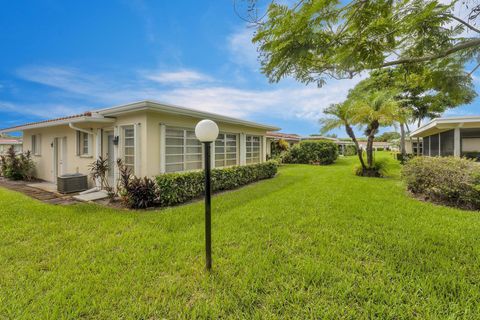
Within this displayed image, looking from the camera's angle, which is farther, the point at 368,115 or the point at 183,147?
the point at 368,115

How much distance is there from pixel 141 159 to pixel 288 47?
6.20m

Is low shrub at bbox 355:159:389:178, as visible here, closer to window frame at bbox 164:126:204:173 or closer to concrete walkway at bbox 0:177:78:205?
window frame at bbox 164:126:204:173

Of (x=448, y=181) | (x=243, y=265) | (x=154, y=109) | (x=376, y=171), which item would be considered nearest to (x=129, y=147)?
(x=154, y=109)

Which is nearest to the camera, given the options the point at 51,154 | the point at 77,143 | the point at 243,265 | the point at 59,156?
the point at 243,265

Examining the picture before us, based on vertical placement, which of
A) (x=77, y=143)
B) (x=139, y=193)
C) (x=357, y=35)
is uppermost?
(x=357, y=35)

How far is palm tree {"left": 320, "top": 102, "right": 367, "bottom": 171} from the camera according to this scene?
12938mm

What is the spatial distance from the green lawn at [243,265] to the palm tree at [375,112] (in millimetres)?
7560

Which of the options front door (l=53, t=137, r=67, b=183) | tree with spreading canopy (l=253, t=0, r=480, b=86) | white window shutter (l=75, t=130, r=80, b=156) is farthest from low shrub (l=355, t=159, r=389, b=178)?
front door (l=53, t=137, r=67, b=183)

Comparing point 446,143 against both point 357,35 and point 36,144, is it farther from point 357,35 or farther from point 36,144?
point 36,144

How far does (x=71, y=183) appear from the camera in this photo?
8492 millimetres

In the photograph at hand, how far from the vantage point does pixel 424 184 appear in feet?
25.3

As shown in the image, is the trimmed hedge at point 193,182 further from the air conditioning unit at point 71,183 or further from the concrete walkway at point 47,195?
the air conditioning unit at point 71,183

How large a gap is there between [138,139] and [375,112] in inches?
498

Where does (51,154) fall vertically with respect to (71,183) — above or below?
above
